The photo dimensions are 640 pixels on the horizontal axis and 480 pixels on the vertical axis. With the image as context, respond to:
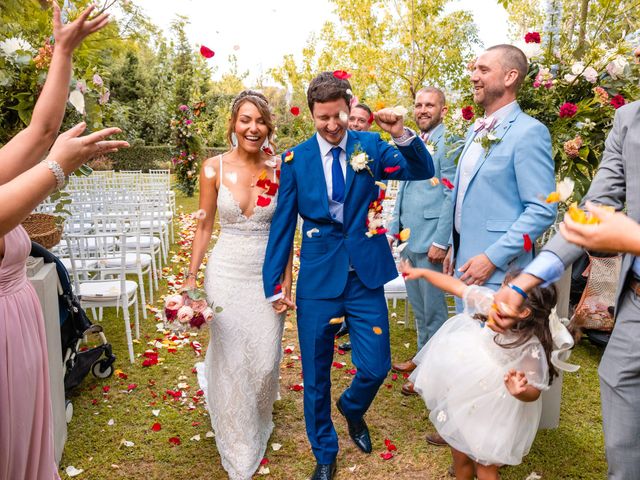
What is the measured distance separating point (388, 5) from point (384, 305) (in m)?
12.4

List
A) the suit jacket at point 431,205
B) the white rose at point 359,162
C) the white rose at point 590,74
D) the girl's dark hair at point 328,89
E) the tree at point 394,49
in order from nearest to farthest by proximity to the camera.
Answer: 1. the girl's dark hair at point 328,89
2. the white rose at point 359,162
3. the white rose at point 590,74
4. the suit jacket at point 431,205
5. the tree at point 394,49

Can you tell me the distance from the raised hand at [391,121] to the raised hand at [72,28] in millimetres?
1698

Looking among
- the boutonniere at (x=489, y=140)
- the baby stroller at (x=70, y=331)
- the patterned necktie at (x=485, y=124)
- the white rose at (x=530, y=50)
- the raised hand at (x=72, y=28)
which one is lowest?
the baby stroller at (x=70, y=331)

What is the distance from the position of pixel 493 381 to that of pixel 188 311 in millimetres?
1845

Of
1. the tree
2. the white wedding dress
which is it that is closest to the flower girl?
the white wedding dress

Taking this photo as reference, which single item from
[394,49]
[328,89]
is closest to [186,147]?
[394,49]

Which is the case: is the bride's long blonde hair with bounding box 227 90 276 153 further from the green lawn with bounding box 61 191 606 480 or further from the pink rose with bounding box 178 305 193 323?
the green lawn with bounding box 61 191 606 480

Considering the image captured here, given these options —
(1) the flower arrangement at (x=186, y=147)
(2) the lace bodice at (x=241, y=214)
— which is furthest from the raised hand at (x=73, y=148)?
(1) the flower arrangement at (x=186, y=147)

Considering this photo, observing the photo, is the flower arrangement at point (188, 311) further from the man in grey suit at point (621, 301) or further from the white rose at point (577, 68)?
the white rose at point (577, 68)

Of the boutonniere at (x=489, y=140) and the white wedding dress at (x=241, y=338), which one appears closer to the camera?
the boutonniere at (x=489, y=140)

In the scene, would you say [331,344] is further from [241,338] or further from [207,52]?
[207,52]

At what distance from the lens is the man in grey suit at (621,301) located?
6.72ft

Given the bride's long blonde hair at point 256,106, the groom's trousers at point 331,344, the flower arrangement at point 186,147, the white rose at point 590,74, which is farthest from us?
the flower arrangement at point 186,147

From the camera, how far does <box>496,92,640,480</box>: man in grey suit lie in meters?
2.05
